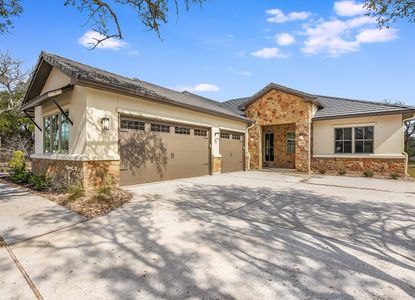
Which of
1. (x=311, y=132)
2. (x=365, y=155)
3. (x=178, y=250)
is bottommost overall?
(x=178, y=250)

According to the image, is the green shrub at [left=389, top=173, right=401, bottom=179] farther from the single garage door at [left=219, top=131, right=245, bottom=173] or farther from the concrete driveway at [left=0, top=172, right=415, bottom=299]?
the single garage door at [left=219, top=131, right=245, bottom=173]

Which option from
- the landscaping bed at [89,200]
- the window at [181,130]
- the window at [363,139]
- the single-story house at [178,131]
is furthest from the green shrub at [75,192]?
the window at [363,139]

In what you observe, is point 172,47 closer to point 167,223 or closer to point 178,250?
point 167,223

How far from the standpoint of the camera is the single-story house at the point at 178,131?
7602mm

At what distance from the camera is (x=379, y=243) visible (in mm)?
3707

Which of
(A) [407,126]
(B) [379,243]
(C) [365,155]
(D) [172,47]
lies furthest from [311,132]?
(A) [407,126]

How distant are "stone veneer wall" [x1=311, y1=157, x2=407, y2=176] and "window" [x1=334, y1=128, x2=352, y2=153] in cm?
58

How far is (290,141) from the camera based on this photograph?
1595 cm

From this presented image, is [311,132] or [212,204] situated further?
[311,132]

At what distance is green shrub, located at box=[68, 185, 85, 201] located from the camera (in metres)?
6.32

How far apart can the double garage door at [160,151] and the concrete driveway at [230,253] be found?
2.93 metres

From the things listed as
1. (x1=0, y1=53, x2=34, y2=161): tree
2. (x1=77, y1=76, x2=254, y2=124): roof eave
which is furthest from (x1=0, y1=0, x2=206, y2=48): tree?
(x1=0, y1=53, x2=34, y2=161): tree

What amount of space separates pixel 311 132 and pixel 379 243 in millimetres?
11116

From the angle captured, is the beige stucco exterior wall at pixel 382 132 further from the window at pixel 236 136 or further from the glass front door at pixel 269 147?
the window at pixel 236 136
